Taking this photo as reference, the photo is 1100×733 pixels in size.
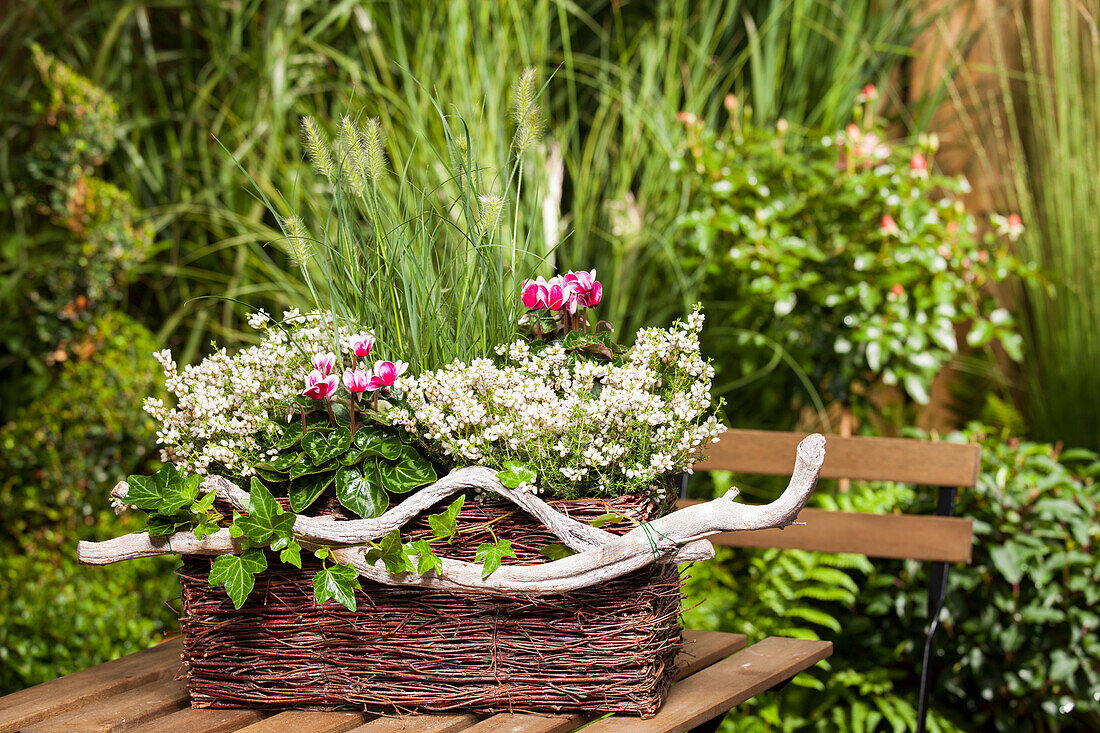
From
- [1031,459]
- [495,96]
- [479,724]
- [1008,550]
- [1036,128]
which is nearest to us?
[479,724]

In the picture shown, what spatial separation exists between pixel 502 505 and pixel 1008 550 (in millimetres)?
1494

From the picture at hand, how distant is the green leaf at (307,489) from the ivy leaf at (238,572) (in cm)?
7

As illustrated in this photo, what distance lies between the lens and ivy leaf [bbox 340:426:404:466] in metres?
1.10

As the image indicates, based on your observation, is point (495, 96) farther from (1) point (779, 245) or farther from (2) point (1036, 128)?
(2) point (1036, 128)

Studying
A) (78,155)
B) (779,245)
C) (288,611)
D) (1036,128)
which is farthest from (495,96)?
(288,611)

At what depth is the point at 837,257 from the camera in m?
2.45

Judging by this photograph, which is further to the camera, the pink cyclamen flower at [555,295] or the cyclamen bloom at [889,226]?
the cyclamen bloom at [889,226]

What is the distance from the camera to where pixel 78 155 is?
8.89 feet

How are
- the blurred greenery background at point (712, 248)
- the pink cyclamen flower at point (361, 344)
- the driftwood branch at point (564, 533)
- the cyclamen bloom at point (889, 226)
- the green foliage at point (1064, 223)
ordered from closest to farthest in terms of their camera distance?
the driftwood branch at point (564, 533) < the pink cyclamen flower at point (361, 344) < the blurred greenery background at point (712, 248) < the cyclamen bloom at point (889, 226) < the green foliage at point (1064, 223)

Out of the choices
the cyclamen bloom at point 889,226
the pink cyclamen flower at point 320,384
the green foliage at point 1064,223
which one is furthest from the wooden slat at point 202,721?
the green foliage at point 1064,223

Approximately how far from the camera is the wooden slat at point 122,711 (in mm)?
1063

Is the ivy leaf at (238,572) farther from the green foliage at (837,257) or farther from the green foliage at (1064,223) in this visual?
the green foliage at (1064,223)

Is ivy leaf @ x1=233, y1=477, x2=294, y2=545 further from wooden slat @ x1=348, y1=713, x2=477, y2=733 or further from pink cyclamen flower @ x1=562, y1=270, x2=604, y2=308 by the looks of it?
pink cyclamen flower @ x1=562, y1=270, x2=604, y2=308

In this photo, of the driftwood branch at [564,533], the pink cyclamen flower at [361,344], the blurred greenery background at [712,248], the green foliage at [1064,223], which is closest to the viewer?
the driftwood branch at [564,533]
